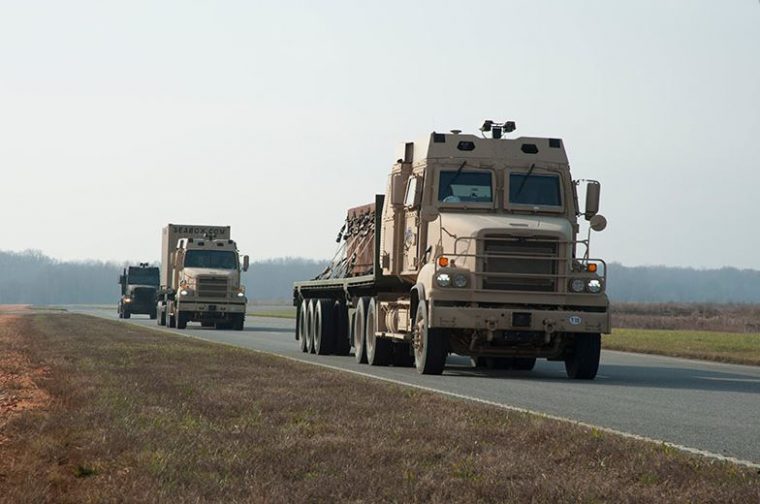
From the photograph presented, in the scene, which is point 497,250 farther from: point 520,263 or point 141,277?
point 141,277

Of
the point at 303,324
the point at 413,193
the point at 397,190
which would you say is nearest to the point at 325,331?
the point at 303,324

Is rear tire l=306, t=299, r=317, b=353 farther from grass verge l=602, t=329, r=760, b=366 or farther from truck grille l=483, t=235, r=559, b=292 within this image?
truck grille l=483, t=235, r=559, b=292

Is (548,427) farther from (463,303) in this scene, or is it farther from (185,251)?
(185,251)

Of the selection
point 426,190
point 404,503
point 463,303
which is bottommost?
point 404,503

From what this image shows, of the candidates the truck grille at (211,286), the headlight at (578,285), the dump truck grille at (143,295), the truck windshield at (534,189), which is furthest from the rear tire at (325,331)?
the dump truck grille at (143,295)

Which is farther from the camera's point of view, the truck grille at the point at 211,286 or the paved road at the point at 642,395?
the truck grille at the point at 211,286

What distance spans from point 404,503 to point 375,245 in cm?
1616

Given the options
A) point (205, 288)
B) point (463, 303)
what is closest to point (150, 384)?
point (463, 303)

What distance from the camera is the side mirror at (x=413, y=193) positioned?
21375 mm

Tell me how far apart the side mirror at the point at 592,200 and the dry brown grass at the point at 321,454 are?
661 centimetres


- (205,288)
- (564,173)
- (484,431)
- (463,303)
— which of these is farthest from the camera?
(205,288)

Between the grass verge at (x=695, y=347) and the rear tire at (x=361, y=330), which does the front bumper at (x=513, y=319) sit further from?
the grass verge at (x=695, y=347)

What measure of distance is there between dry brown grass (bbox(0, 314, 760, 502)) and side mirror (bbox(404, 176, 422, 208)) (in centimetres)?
A: 615

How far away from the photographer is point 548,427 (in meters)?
11.4
